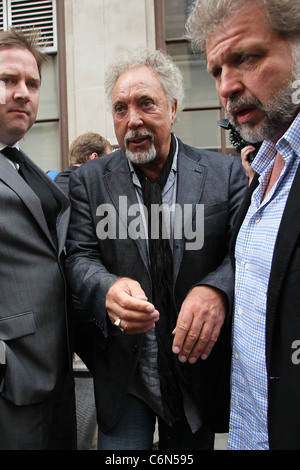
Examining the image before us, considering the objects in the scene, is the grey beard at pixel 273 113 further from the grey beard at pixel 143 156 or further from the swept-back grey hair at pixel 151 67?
the swept-back grey hair at pixel 151 67

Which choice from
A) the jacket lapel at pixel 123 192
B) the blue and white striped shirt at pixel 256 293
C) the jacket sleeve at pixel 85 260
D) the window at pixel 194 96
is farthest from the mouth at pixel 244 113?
the window at pixel 194 96

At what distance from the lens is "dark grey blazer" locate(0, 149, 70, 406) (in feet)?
4.79

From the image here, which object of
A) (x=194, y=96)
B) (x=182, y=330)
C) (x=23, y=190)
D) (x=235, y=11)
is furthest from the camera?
(x=194, y=96)

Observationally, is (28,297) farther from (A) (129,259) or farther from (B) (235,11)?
(B) (235,11)

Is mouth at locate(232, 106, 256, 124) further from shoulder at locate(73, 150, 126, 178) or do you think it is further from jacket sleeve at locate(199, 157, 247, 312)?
shoulder at locate(73, 150, 126, 178)

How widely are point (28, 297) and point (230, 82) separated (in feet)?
3.56

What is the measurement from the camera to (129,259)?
1608 mm

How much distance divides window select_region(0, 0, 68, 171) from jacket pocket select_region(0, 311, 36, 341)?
175 inches

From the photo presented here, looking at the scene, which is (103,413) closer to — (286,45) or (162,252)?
(162,252)

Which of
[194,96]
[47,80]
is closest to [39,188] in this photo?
[194,96]

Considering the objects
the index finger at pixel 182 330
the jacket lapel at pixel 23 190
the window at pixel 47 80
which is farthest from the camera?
the window at pixel 47 80

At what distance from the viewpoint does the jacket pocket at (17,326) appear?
1438 millimetres

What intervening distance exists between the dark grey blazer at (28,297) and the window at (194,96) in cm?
413

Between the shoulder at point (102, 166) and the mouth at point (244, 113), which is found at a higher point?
the mouth at point (244, 113)
